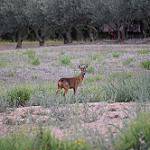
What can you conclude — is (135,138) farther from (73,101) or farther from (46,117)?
(73,101)

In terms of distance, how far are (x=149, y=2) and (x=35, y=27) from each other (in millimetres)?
12622

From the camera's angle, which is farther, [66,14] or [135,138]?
[66,14]

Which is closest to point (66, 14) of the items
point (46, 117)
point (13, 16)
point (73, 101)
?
point (13, 16)

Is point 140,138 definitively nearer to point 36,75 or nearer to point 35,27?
point 36,75

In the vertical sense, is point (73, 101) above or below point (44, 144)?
below

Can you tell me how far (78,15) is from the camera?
28188 millimetres

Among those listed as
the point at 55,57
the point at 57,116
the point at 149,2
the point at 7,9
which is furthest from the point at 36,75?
the point at 7,9

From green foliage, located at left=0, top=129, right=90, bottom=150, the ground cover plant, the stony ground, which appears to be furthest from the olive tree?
green foliage, located at left=0, top=129, right=90, bottom=150

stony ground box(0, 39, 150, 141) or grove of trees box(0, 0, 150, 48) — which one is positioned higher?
grove of trees box(0, 0, 150, 48)

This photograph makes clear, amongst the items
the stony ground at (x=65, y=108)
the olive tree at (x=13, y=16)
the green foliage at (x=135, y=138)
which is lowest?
the stony ground at (x=65, y=108)

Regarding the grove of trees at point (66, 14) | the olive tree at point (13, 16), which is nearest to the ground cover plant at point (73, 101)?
the grove of trees at point (66, 14)

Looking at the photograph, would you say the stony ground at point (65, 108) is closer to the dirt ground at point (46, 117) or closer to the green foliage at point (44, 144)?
the dirt ground at point (46, 117)

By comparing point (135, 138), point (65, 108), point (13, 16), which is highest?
point (13, 16)

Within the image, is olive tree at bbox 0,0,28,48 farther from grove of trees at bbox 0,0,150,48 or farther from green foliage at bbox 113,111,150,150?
green foliage at bbox 113,111,150,150
